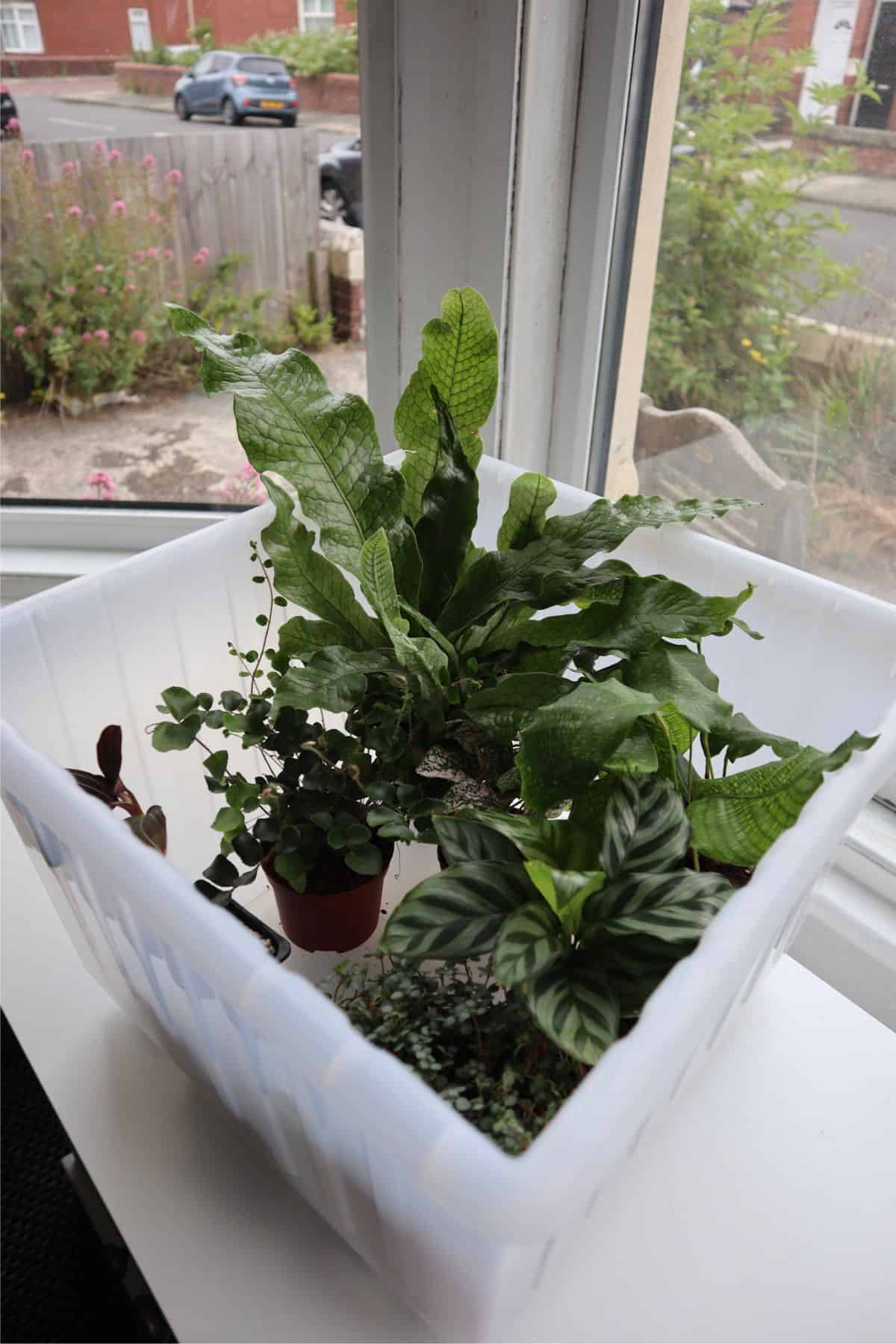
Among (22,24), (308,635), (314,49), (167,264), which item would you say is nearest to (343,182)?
(314,49)

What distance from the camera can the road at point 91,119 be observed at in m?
1.09

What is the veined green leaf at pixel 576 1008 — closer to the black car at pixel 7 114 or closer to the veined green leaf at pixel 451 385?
the veined green leaf at pixel 451 385

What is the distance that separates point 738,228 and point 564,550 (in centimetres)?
44

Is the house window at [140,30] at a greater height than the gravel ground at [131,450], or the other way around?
the house window at [140,30]

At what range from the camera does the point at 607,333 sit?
1.05 meters

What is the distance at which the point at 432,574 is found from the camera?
2.49ft

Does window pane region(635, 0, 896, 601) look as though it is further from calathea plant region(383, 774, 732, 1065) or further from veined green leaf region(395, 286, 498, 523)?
calathea plant region(383, 774, 732, 1065)

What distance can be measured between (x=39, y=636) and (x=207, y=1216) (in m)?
0.42

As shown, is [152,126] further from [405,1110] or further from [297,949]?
[405,1110]

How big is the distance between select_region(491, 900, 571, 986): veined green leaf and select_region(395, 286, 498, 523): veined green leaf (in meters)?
0.35

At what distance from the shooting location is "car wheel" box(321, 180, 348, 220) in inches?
43.9

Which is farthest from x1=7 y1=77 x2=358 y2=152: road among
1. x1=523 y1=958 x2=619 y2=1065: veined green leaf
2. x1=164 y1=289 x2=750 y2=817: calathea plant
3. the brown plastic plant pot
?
x1=523 y1=958 x2=619 y2=1065: veined green leaf

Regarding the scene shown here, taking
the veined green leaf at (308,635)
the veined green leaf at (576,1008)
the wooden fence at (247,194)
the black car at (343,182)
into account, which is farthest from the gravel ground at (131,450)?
the veined green leaf at (576,1008)

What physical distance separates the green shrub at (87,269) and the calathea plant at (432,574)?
0.62 meters
